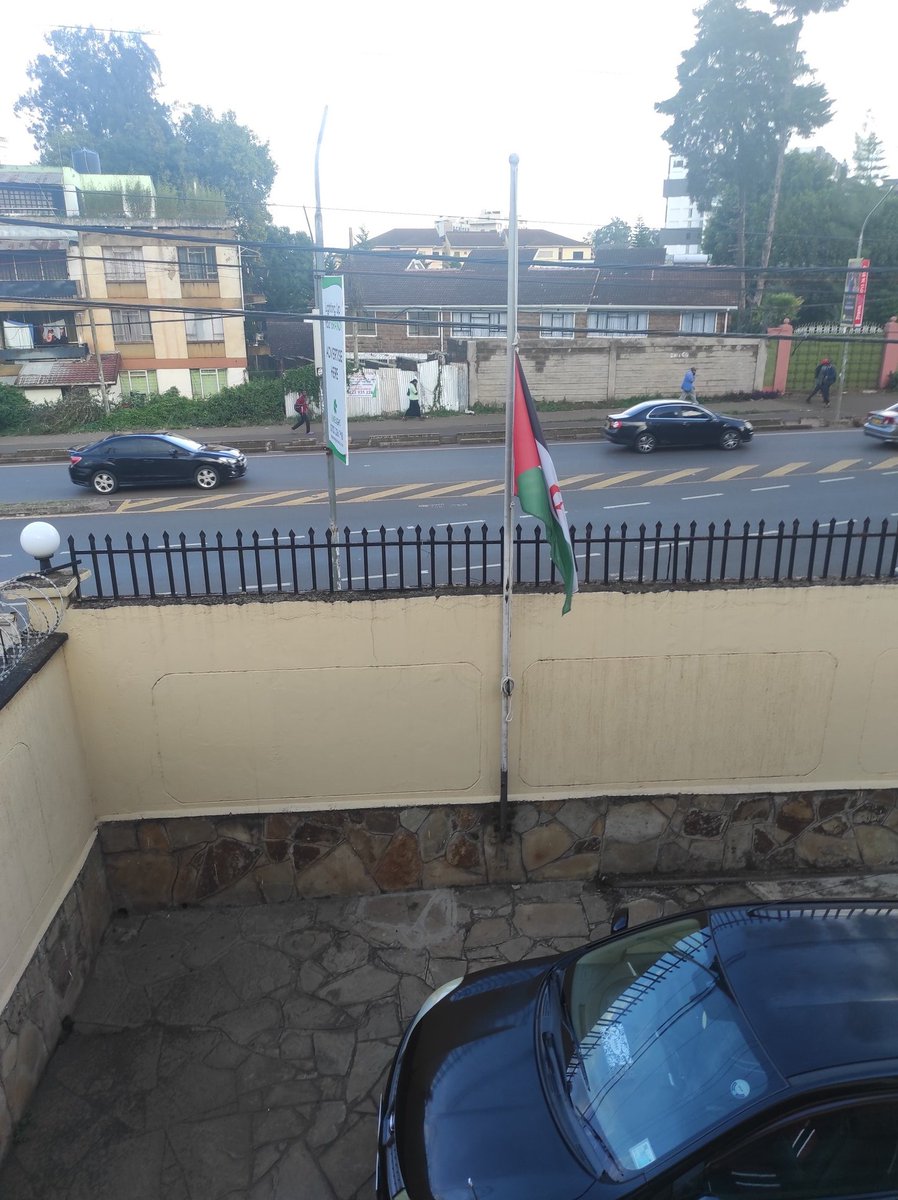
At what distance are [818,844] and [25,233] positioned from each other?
3537 centimetres

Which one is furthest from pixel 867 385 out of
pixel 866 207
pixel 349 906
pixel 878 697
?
pixel 349 906

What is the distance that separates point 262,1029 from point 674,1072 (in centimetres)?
296

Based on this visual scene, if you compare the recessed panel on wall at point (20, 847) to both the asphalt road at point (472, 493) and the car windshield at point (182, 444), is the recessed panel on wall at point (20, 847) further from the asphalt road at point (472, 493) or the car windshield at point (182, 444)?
the car windshield at point (182, 444)

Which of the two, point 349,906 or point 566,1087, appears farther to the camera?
point 349,906

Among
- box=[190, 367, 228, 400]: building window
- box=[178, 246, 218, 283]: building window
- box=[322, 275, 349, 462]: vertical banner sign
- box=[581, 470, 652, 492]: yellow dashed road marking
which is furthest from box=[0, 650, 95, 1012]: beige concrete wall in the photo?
box=[178, 246, 218, 283]: building window

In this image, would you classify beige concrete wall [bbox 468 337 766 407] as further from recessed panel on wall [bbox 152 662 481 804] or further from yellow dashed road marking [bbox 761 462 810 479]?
recessed panel on wall [bbox 152 662 481 804]

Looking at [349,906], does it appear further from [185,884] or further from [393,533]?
[393,533]

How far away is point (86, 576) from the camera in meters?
5.91

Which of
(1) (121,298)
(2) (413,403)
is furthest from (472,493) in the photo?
(1) (121,298)

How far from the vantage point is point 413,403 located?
2703 cm

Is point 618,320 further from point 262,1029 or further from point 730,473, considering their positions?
point 262,1029

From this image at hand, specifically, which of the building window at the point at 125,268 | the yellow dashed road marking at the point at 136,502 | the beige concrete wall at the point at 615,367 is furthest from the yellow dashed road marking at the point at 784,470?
the building window at the point at 125,268

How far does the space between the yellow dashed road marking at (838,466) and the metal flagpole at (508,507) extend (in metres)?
14.0

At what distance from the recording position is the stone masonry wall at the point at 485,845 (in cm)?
628
